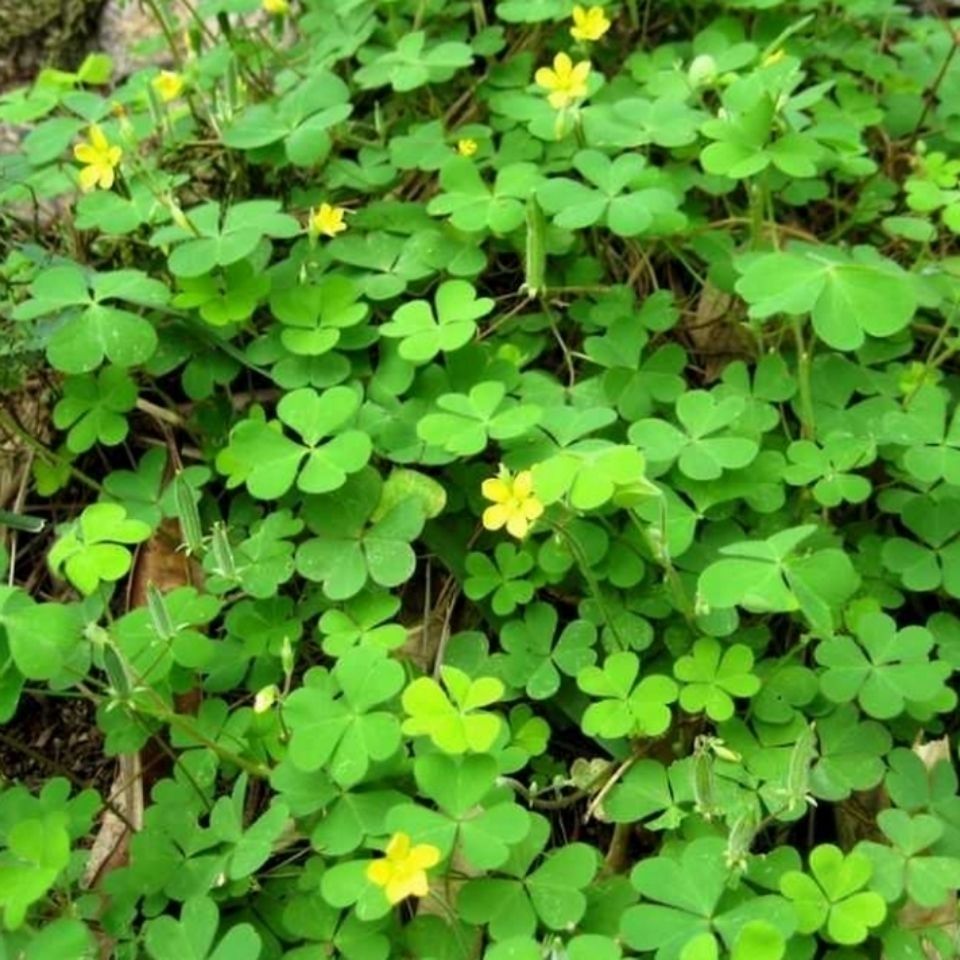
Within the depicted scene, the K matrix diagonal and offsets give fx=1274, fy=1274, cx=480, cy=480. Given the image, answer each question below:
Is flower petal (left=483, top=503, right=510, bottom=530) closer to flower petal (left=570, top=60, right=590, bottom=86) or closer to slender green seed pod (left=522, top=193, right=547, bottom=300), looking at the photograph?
slender green seed pod (left=522, top=193, right=547, bottom=300)

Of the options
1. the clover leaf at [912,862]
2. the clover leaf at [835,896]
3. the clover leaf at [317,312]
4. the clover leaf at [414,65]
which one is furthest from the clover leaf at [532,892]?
the clover leaf at [414,65]

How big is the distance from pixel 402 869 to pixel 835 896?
568mm

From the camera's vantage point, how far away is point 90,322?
217cm

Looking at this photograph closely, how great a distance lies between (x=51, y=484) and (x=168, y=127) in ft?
2.58

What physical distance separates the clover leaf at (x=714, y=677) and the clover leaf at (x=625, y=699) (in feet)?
0.09

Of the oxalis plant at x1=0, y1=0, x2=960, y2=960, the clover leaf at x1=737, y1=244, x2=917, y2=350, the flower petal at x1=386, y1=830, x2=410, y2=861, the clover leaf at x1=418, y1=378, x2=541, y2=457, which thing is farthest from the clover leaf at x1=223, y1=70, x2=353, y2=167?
the flower petal at x1=386, y1=830, x2=410, y2=861

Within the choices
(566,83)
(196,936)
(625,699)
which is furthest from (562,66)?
(196,936)

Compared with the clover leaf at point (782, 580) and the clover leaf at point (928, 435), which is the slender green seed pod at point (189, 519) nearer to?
the clover leaf at point (782, 580)

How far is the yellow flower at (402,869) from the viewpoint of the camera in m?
1.54

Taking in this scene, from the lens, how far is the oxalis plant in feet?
5.60

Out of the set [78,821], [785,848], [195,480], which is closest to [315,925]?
[78,821]

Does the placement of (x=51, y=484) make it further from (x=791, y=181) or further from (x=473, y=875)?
(x=791, y=181)

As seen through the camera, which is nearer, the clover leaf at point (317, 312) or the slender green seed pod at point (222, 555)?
the slender green seed pod at point (222, 555)

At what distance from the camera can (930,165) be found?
2.53 meters
